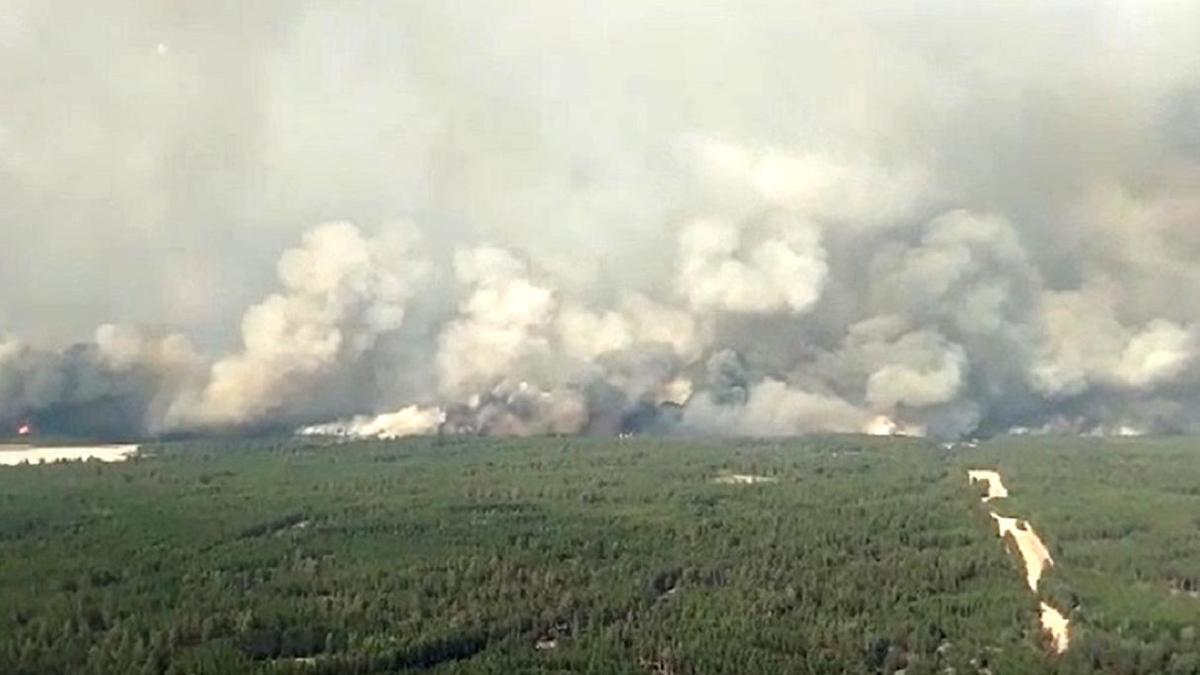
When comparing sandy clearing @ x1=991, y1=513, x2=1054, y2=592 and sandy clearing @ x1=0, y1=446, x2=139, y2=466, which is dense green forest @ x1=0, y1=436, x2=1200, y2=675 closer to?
sandy clearing @ x1=991, y1=513, x2=1054, y2=592

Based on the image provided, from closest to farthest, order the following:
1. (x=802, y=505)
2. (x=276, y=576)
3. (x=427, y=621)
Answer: (x=427, y=621) → (x=276, y=576) → (x=802, y=505)

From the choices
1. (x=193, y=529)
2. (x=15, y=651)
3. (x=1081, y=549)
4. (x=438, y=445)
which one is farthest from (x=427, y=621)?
(x=438, y=445)

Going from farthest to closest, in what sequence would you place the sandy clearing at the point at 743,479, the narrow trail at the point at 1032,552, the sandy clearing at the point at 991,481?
the sandy clearing at the point at 743,479 < the sandy clearing at the point at 991,481 < the narrow trail at the point at 1032,552

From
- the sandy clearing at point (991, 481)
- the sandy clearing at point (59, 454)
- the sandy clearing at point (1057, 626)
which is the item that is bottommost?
the sandy clearing at point (1057, 626)

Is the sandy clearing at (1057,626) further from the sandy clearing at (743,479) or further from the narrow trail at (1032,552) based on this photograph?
the sandy clearing at (743,479)

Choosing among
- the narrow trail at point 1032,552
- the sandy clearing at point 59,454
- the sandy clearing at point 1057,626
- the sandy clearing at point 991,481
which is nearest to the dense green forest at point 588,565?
the sandy clearing at point 1057,626

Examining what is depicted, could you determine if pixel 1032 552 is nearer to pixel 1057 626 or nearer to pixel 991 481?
pixel 1057 626

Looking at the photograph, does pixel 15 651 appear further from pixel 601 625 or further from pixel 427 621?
pixel 601 625
